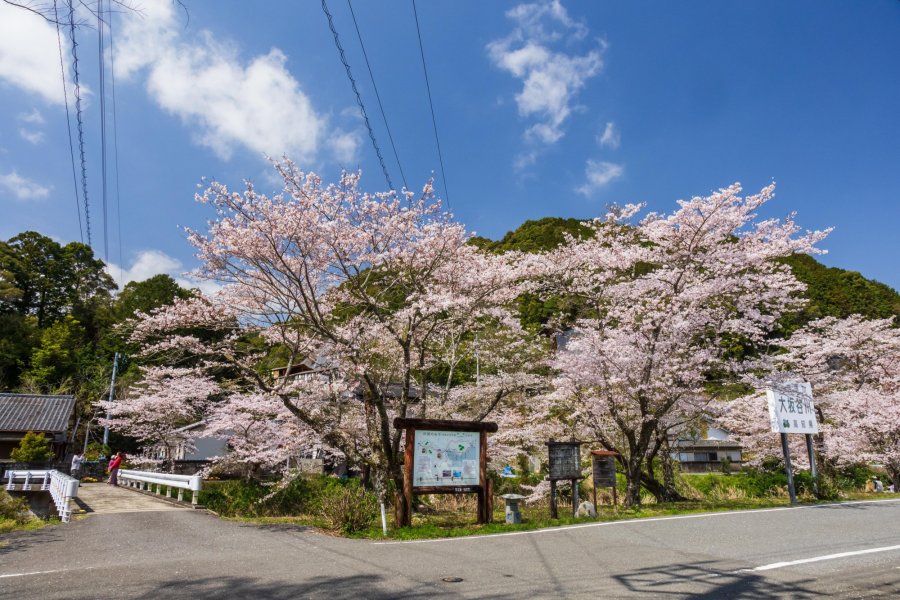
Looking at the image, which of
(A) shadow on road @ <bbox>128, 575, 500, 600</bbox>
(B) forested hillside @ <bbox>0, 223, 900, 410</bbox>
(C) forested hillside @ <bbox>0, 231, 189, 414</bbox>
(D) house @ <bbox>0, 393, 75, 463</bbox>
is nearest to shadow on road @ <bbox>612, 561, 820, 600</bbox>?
(A) shadow on road @ <bbox>128, 575, 500, 600</bbox>

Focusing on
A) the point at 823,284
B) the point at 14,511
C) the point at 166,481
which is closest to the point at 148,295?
the point at 166,481

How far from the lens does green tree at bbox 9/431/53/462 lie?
2109cm

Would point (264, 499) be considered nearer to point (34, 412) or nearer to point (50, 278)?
point (34, 412)

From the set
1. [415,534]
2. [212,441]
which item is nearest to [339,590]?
[415,534]

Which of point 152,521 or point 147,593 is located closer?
point 147,593

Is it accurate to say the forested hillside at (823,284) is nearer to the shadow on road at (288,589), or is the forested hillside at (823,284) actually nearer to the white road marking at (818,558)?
A: the white road marking at (818,558)

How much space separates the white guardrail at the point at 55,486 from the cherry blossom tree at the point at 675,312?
12.2 m

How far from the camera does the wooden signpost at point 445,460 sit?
9633mm

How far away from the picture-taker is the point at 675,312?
41.9 ft

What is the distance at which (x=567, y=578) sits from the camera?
557 centimetres

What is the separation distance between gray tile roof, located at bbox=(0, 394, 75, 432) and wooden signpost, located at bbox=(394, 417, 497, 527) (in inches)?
931

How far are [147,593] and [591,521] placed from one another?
7531mm

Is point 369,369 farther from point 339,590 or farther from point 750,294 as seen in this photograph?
point 750,294

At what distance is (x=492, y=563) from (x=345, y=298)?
8.61 metres
